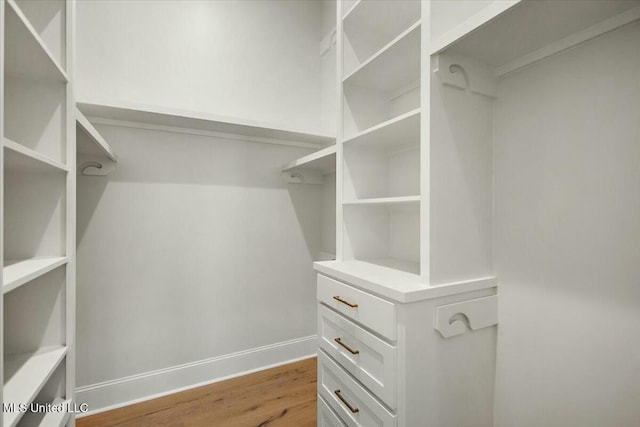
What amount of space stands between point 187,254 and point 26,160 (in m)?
1.23

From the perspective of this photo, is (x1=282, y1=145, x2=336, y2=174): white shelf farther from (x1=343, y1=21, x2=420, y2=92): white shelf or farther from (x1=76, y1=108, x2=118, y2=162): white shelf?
(x1=76, y1=108, x2=118, y2=162): white shelf

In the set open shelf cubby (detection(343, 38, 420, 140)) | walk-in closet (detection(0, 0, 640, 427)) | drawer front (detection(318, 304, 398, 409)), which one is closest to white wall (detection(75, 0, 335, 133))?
walk-in closet (detection(0, 0, 640, 427))

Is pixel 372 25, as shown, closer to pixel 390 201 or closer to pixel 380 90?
pixel 380 90

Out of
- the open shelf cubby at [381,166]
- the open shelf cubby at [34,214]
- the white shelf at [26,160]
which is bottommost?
the open shelf cubby at [34,214]

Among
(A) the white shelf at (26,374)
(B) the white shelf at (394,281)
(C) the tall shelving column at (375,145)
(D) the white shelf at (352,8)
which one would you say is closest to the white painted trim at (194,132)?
(C) the tall shelving column at (375,145)

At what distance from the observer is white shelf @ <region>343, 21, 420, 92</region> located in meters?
1.12

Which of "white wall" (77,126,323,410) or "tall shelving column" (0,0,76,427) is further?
"white wall" (77,126,323,410)

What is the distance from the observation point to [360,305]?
110cm

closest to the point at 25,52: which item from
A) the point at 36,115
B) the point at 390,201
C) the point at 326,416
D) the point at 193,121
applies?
the point at 36,115

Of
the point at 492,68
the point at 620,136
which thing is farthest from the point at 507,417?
the point at 492,68

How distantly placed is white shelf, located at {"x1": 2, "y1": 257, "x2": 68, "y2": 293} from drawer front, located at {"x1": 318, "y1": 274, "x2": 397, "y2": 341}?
3.23ft

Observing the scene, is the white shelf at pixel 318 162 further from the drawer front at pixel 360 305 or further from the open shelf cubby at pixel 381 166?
the drawer front at pixel 360 305

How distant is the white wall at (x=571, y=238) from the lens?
0.81 m

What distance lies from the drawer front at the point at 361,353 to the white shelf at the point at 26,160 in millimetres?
1161
